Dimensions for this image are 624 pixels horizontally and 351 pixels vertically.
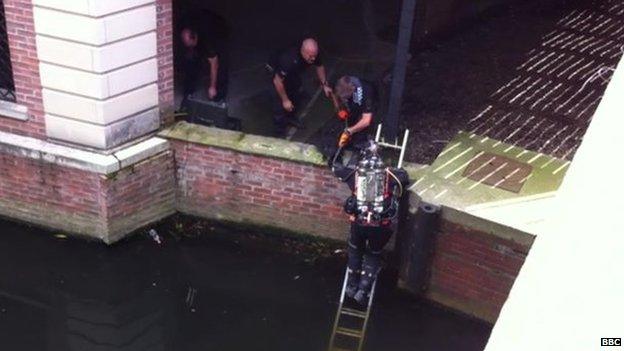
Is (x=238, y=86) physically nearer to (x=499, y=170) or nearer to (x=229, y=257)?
(x=229, y=257)

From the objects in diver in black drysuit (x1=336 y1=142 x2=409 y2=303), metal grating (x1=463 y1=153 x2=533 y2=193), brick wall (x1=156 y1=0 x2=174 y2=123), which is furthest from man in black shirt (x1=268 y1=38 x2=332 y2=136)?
metal grating (x1=463 y1=153 x2=533 y2=193)

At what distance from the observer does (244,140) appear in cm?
810

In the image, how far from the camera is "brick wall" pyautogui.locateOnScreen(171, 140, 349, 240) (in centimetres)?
791

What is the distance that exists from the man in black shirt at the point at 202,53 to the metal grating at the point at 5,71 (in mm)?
1886

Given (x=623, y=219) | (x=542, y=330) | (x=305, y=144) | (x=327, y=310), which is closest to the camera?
(x=542, y=330)

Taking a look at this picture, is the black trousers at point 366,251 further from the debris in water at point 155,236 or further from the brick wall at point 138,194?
the brick wall at point 138,194

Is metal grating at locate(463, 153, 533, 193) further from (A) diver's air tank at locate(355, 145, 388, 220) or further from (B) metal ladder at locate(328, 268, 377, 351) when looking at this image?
(B) metal ladder at locate(328, 268, 377, 351)

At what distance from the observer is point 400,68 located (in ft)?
24.4

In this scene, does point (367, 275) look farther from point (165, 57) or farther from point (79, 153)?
point (79, 153)

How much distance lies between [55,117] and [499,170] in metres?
4.54

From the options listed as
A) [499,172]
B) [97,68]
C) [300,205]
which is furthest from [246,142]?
[499,172]

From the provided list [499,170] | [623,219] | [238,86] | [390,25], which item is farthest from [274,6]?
[623,219]

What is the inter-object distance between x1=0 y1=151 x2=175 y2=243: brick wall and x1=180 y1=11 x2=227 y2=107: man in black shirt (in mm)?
1152

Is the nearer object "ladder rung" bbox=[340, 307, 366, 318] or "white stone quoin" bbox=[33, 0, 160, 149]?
"white stone quoin" bbox=[33, 0, 160, 149]
